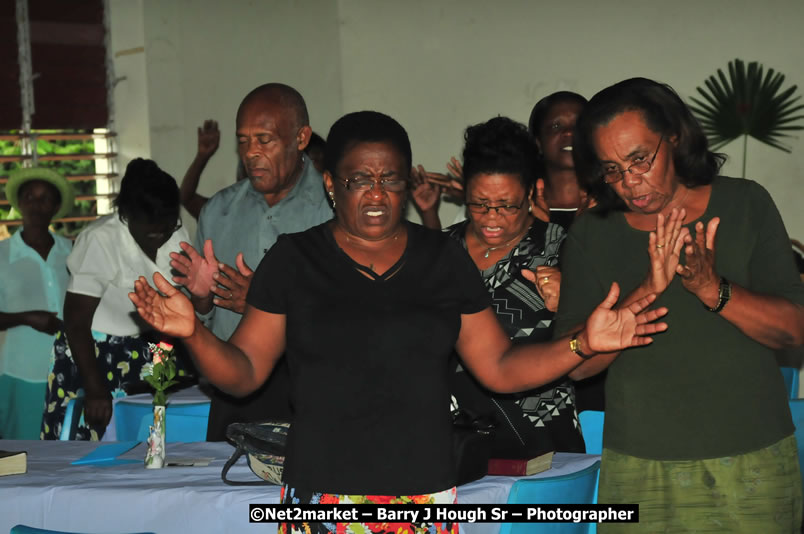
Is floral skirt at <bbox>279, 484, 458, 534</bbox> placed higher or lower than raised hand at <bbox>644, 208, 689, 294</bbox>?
lower

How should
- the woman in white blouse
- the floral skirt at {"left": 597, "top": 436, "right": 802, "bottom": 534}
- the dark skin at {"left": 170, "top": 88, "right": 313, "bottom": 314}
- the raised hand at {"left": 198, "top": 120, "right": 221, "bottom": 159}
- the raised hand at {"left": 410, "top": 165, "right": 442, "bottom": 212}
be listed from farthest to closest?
the raised hand at {"left": 198, "top": 120, "right": 221, "bottom": 159}
the raised hand at {"left": 410, "top": 165, "right": 442, "bottom": 212}
the woman in white blouse
the dark skin at {"left": 170, "top": 88, "right": 313, "bottom": 314}
the floral skirt at {"left": 597, "top": 436, "right": 802, "bottom": 534}

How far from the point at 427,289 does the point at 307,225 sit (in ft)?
4.65

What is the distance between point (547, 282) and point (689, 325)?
2.63ft

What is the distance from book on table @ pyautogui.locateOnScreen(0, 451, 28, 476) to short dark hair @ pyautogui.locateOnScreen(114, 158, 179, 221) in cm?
174

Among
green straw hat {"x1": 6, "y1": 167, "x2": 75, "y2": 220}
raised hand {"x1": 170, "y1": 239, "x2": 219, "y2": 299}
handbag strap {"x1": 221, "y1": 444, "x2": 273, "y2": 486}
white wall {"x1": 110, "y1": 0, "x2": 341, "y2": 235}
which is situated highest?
white wall {"x1": 110, "y1": 0, "x2": 341, "y2": 235}

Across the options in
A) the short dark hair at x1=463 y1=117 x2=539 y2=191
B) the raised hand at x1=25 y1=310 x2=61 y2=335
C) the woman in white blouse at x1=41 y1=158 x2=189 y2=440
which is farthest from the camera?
the raised hand at x1=25 y1=310 x2=61 y2=335

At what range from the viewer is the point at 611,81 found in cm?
711

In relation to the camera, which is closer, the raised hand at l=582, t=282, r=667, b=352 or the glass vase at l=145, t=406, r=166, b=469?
the raised hand at l=582, t=282, r=667, b=352

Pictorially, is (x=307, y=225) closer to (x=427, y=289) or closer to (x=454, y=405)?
(x=454, y=405)

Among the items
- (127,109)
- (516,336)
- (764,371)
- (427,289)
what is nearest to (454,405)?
(516,336)

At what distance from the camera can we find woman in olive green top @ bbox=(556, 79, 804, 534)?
7.35 feet

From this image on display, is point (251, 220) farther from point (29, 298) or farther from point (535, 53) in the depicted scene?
point (535, 53)

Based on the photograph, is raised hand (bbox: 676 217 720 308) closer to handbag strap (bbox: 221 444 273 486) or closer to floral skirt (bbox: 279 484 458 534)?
floral skirt (bbox: 279 484 458 534)

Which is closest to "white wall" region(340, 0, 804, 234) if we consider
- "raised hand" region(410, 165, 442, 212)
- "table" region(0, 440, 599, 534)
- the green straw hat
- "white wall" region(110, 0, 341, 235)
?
"white wall" region(110, 0, 341, 235)
